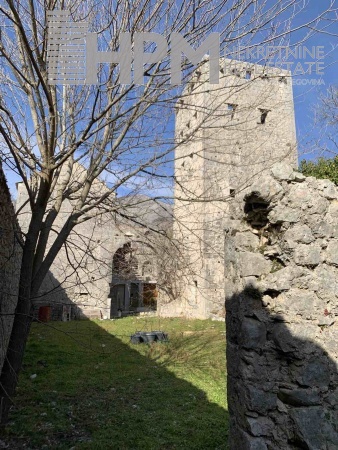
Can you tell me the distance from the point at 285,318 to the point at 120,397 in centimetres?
352

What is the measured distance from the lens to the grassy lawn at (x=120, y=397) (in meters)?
3.60

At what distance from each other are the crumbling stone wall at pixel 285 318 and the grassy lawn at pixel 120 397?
1.63 meters

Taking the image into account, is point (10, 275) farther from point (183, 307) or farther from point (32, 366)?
point (183, 307)

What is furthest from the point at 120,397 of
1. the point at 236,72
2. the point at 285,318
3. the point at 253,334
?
the point at 236,72

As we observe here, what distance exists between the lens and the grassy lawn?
360 cm

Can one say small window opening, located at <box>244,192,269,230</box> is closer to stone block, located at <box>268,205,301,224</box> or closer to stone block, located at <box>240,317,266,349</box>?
stone block, located at <box>268,205,301,224</box>

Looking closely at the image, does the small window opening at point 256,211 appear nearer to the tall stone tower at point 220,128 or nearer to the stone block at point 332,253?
the tall stone tower at point 220,128

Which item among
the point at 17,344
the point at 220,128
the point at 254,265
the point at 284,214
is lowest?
the point at 17,344

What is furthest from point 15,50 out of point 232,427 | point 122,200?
point 232,427

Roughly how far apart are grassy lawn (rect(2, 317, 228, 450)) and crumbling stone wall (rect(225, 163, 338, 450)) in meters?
1.63

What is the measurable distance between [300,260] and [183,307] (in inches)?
481

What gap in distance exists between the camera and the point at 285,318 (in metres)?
2.24

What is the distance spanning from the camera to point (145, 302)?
1762 centimetres

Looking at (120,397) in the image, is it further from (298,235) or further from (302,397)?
(298,235)
